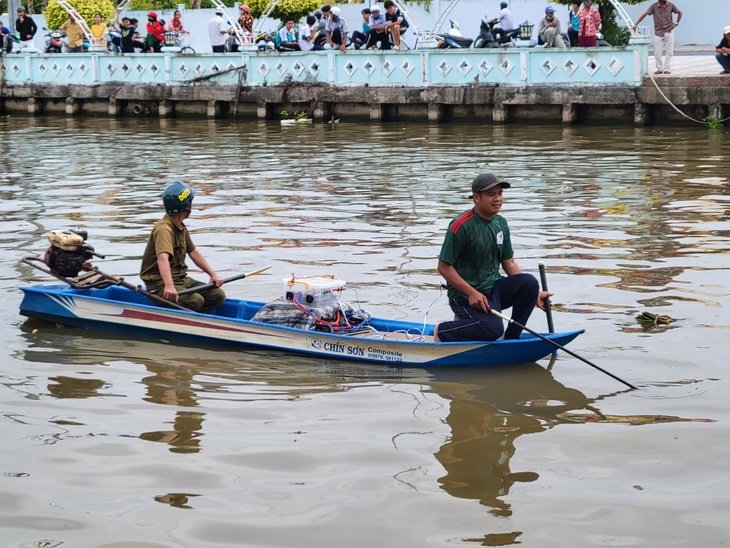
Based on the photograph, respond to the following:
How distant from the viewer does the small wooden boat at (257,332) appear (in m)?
8.16

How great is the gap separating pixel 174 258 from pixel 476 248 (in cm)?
282

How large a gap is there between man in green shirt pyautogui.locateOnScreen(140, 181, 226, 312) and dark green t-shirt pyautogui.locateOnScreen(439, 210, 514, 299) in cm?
232

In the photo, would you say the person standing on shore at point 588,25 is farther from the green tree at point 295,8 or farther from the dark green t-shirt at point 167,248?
the green tree at point 295,8

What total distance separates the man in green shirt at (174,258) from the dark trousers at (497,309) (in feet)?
7.32

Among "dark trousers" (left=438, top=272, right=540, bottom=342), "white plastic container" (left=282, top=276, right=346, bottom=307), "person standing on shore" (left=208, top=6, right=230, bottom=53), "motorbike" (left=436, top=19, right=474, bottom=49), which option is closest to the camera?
"dark trousers" (left=438, top=272, right=540, bottom=342)

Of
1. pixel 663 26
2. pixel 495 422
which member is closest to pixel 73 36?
pixel 663 26

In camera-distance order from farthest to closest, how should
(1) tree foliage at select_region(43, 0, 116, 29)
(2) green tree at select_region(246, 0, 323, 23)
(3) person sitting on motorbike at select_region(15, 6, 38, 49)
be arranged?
(2) green tree at select_region(246, 0, 323, 23) < (1) tree foliage at select_region(43, 0, 116, 29) < (3) person sitting on motorbike at select_region(15, 6, 38, 49)

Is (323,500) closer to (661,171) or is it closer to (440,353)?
(440,353)

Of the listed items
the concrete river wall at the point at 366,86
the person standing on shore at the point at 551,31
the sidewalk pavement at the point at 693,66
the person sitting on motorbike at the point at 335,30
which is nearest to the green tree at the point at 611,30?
the sidewalk pavement at the point at 693,66

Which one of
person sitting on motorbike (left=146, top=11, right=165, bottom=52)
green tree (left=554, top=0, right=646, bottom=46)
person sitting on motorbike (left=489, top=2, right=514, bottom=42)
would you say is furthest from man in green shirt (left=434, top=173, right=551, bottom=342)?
person sitting on motorbike (left=146, top=11, right=165, bottom=52)

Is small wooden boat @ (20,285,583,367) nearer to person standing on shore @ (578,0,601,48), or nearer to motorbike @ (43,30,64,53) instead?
person standing on shore @ (578,0,601,48)

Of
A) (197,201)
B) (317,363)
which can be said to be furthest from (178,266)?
(197,201)

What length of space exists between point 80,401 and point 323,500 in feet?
8.28

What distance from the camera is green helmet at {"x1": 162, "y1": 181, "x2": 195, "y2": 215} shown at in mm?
9133
